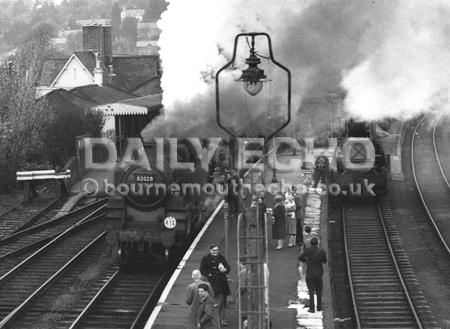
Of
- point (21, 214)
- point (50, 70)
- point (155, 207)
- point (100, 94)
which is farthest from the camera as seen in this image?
point (50, 70)

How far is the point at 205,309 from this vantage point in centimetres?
1237

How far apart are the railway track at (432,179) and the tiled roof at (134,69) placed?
18273 mm

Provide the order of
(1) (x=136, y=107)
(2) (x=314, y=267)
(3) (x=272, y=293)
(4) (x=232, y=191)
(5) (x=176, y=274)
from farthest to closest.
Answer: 1. (1) (x=136, y=107)
2. (4) (x=232, y=191)
3. (5) (x=176, y=274)
4. (3) (x=272, y=293)
5. (2) (x=314, y=267)

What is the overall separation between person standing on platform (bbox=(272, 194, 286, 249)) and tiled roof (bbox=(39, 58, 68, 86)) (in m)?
45.3

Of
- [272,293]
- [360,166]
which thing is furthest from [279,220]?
[360,166]

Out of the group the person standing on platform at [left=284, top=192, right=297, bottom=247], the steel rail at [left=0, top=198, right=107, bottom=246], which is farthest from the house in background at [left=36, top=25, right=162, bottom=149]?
the person standing on platform at [left=284, top=192, right=297, bottom=247]

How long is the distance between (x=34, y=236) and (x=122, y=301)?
7.18 m

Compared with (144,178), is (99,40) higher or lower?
higher

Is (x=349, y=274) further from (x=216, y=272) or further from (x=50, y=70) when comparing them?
(x=50, y=70)

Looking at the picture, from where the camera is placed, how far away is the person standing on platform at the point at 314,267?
14375 mm

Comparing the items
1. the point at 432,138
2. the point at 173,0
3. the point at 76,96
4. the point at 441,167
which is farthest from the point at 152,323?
the point at 432,138

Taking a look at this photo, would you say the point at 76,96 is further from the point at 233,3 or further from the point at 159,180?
the point at 159,180

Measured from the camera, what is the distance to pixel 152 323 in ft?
46.6

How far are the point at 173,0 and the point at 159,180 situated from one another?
20.7 feet
